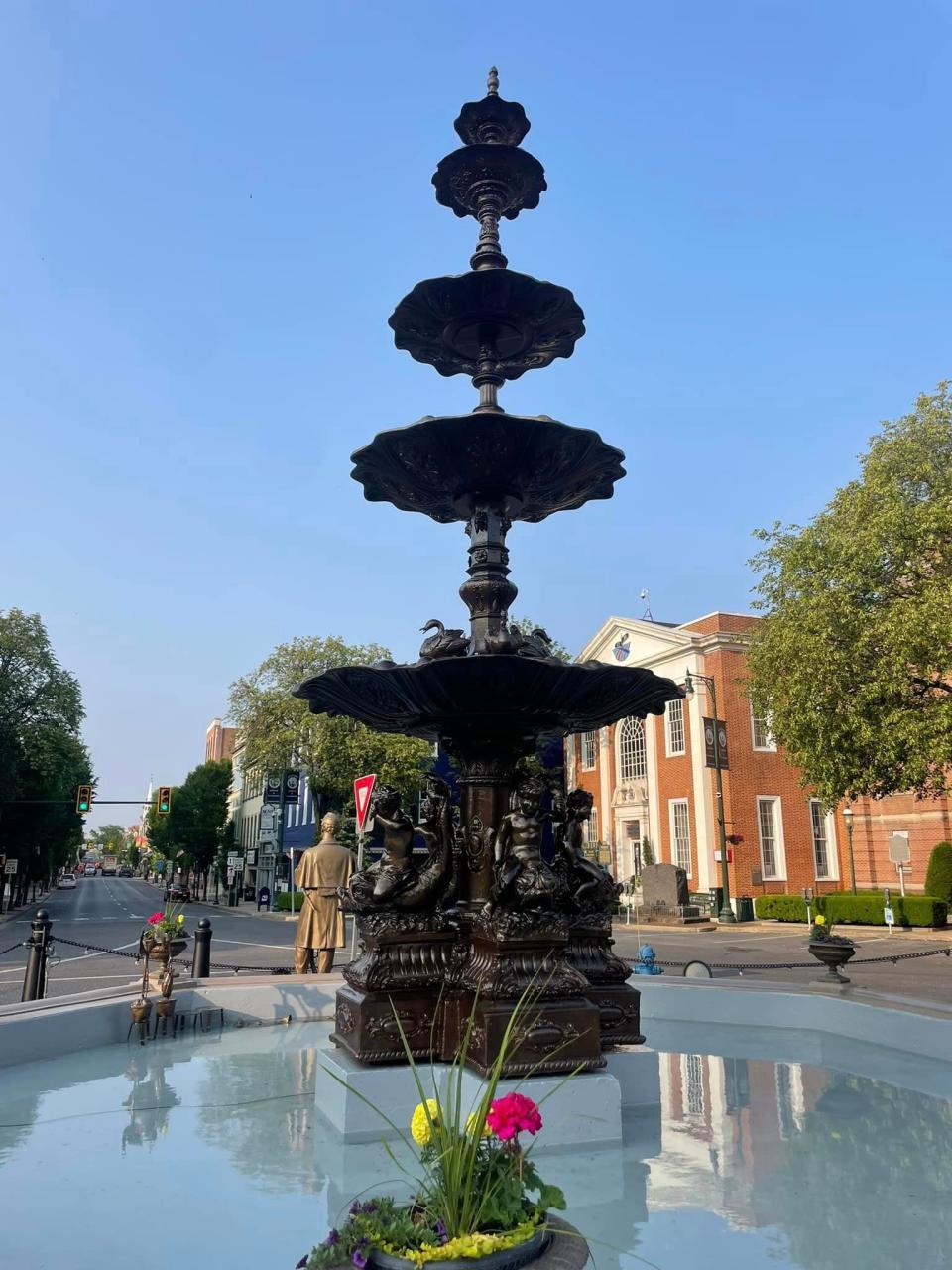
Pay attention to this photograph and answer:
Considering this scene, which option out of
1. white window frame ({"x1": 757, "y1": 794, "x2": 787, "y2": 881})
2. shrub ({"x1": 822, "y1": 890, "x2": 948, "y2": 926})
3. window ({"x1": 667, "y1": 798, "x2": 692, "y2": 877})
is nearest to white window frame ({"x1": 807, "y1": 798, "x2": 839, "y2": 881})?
white window frame ({"x1": 757, "y1": 794, "x2": 787, "y2": 881})

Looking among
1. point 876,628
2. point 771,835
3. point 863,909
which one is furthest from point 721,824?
point 876,628

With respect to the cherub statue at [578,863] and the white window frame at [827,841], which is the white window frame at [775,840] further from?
the cherub statue at [578,863]

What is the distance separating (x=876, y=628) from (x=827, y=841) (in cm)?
2392

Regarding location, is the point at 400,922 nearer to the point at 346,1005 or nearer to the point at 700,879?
the point at 346,1005

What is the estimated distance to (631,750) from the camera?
4238 centimetres

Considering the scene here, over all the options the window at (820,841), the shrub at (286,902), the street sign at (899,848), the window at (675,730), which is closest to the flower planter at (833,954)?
the street sign at (899,848)

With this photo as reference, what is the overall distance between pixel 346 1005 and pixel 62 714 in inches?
1684

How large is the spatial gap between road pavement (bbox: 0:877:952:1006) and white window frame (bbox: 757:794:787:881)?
19.5 feet

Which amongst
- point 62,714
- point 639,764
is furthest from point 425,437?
point 62,714

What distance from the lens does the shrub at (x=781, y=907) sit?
103ft

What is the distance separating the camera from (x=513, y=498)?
7.05 metres

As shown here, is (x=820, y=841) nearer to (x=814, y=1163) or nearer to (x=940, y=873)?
(x=940, y=873)

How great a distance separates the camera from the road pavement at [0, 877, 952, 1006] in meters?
14.5

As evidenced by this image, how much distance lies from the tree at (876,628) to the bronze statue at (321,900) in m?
11.8
